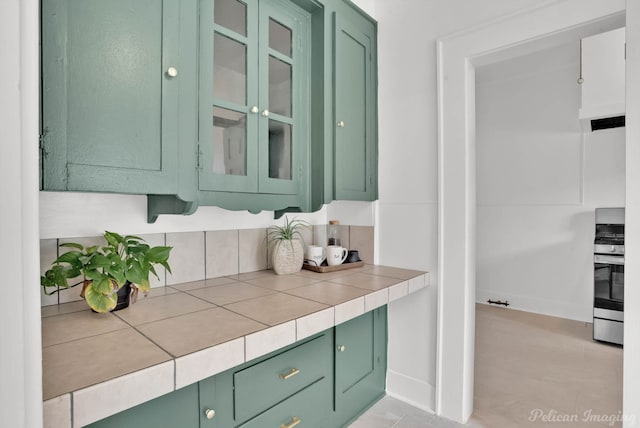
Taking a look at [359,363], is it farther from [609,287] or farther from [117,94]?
[609,287]

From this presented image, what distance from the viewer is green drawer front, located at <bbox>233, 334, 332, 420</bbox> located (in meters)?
1.19

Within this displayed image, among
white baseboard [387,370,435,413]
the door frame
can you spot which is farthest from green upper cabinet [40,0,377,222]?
white baseboard [387,370,435,413]

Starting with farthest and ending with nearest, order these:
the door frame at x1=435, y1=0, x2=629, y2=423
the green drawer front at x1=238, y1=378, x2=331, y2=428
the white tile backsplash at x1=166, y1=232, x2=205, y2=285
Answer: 1. the door frame at x1=435, y1=0, x2=629, y2=423
2. the white tile backsplash at x1=166, y1=232, x2=205, y2=285
3. the green drawer front at x1=238, y1=378, x2=331, y2=428

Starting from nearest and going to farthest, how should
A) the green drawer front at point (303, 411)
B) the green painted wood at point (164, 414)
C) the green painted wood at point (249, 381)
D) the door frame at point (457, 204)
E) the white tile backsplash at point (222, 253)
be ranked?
the green painted wood at point (164, 414), the green painted wood at point (249, 381), the green drawer front at point (303, 411), the white tile backsplash at point (222, 253), the door frame at point (457, 204)

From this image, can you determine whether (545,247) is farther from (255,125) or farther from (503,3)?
(255,125)

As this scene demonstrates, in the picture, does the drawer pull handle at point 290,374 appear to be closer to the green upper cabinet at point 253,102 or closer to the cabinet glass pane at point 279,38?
the green upper cabinet at point 253,102

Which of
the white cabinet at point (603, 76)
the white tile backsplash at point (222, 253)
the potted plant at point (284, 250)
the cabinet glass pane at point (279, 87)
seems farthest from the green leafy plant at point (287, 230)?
the white cabinet at point (603, 76)

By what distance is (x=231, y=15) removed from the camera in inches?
54.2

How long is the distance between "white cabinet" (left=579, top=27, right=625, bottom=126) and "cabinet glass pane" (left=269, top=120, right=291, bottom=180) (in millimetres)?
2807

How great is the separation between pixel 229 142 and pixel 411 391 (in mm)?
1712

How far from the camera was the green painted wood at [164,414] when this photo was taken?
35.8 inches

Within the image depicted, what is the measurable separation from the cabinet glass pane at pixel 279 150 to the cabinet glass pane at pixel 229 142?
0.15 metres

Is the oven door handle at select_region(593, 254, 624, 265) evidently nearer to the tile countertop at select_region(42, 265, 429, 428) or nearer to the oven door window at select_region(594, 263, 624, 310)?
the oven door window at select_region(594, 263, 624, 310)

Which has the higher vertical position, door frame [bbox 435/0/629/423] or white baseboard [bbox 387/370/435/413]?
door frame [bbox 435/0/629/423]
